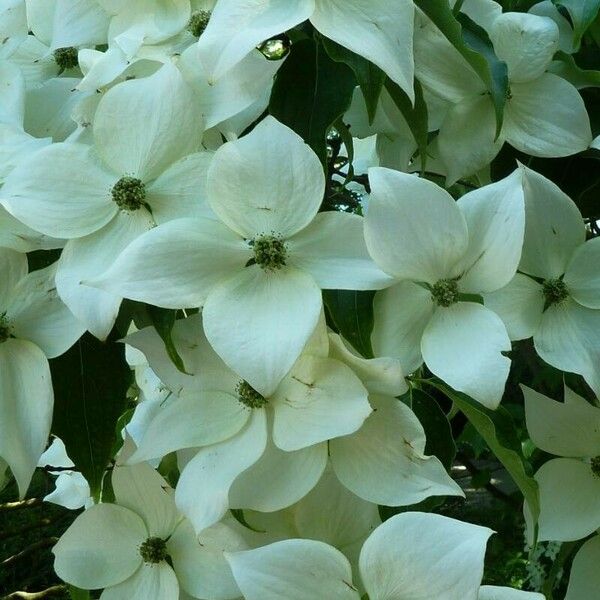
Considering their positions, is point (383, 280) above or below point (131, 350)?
above

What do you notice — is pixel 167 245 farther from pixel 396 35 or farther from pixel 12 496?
pixel 12 496

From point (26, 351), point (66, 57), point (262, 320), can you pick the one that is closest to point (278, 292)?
point (262, 320)

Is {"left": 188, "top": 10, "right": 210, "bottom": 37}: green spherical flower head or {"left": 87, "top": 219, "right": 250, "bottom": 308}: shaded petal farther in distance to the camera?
{"left": 188, "top": 10, "right": 210, "bottom": 37}: green spherical flower head

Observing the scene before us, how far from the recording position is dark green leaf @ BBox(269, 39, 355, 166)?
1.42ft

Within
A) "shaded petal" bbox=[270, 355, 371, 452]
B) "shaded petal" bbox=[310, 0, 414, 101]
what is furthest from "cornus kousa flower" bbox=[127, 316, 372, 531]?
"shaded petal" bbox=[310, 0, 414, 101]

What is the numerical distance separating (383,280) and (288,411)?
0.06m

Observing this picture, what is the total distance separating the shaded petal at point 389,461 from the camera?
14.6 inches

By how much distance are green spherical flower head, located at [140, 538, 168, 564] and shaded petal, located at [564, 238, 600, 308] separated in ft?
0.74

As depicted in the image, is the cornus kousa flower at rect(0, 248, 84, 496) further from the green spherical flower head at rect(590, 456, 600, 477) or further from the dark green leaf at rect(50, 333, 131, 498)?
the green spherical flower head at rect(590, 456, 600, 477)

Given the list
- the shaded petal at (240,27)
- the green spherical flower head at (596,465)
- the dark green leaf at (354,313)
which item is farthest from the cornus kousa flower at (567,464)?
the shaded petal at (240,27)

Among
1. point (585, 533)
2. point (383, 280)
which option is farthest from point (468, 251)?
point (585, 533)

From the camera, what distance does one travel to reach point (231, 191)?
0.37 meters

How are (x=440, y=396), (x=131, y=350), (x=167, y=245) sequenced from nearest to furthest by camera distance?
(x=167, y=245)
(x=131, y=350)
(x=440, y=396)

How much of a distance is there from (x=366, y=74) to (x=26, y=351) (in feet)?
0.62
